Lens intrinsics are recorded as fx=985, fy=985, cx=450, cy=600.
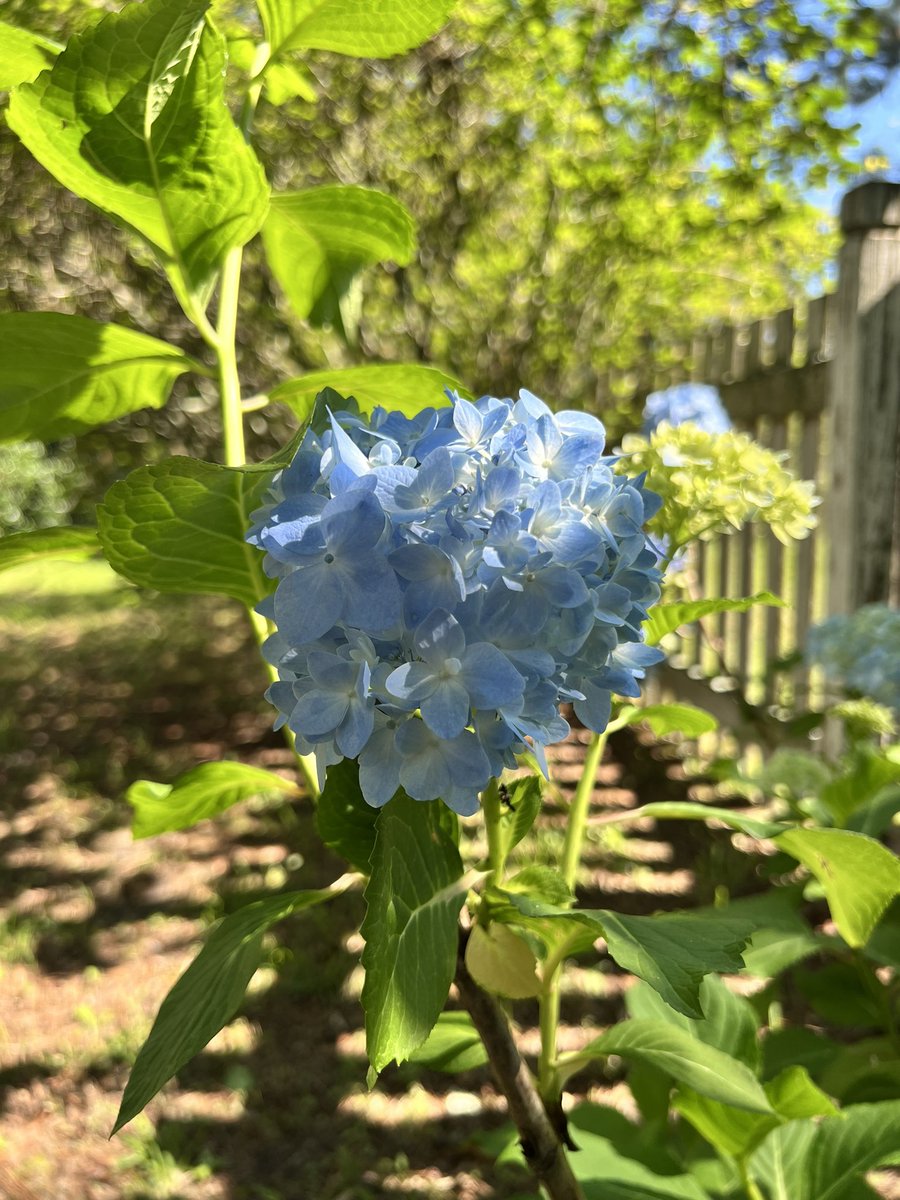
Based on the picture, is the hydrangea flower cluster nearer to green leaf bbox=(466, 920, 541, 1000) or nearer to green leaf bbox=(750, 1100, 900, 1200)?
green leaf bbox=(466, 920, 541, 1000)

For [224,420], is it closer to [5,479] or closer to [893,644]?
[893,644]

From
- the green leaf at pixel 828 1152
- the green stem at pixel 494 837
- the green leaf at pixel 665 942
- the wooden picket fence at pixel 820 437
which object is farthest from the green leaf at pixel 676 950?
the wooden picket fence at pixel 820 437

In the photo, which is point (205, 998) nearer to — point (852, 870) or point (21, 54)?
point (852, 870)

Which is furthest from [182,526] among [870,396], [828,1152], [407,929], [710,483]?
[870,396]

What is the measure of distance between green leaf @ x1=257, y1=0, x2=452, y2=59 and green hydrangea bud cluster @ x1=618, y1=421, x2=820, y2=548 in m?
0.46

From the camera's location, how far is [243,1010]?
3.27 meters

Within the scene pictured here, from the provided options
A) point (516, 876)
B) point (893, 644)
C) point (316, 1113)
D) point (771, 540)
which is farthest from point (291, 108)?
point (516, 876)

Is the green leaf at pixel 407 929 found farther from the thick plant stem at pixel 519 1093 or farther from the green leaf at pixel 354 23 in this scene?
the green leaf at pixel 354 23

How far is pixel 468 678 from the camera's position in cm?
60

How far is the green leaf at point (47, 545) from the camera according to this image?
86 centimetres

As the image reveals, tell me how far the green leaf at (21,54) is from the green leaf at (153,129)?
0.11 m

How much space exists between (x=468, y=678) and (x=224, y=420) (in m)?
0.43

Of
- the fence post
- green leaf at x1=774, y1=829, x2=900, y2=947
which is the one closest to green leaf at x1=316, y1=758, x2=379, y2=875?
green leaf at x1=774, y1=829, x2=900, y2=947

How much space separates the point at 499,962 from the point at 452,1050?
394 millimetres
